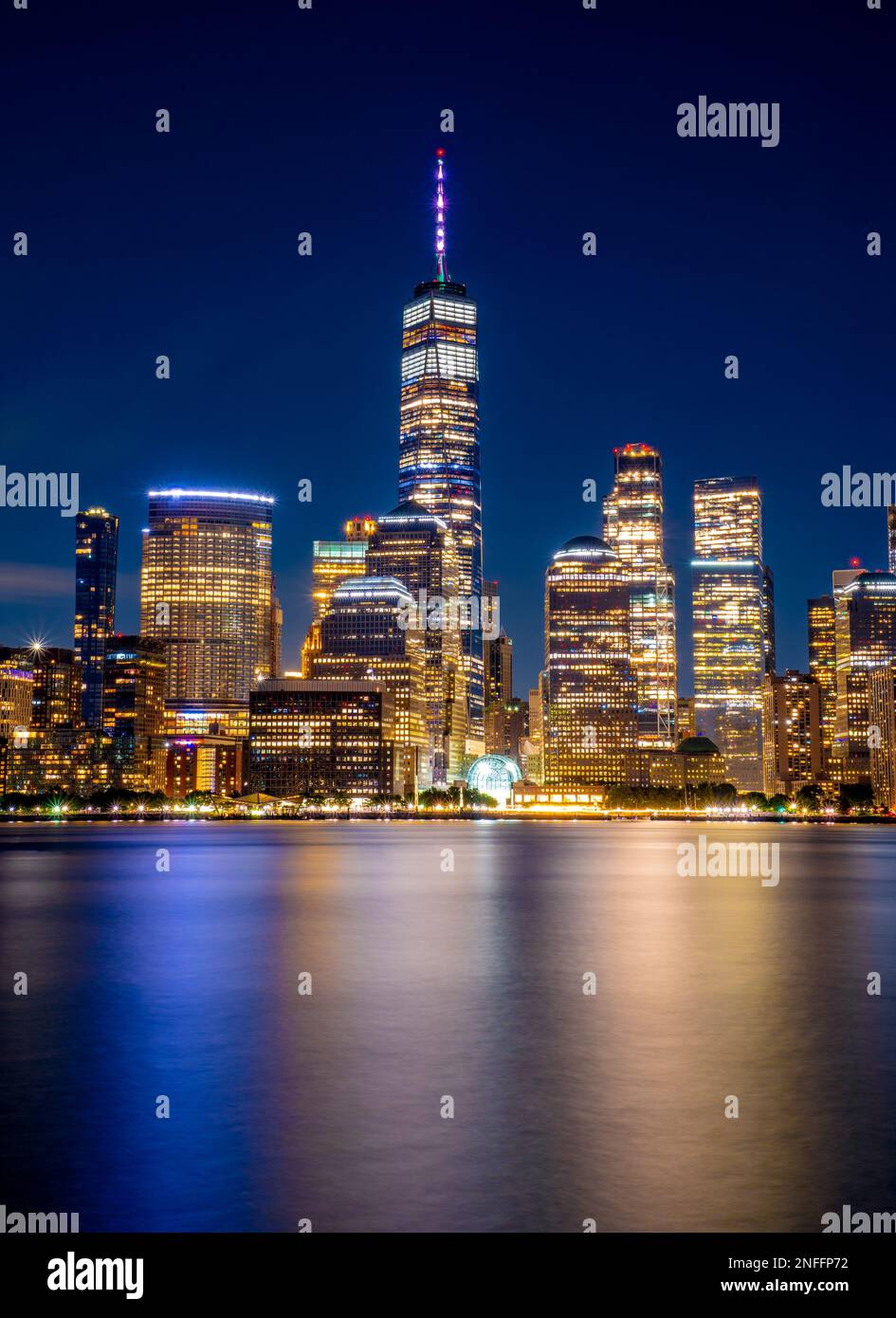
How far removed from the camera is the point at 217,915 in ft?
224

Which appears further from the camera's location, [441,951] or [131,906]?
[131,906]

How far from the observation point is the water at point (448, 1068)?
66.4ft

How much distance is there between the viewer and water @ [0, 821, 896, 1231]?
2025 cm

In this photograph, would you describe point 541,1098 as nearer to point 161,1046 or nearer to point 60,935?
point 161,1046

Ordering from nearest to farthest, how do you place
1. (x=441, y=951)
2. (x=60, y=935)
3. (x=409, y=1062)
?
(x=409, y=1062) → (x=441, y=951) → (x=60, y=935)

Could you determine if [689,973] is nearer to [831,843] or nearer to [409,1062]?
[409,1062]

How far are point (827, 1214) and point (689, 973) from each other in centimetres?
2655

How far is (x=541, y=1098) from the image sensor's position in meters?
27.0

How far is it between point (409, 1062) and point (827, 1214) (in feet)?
43.1

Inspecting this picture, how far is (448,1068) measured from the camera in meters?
30.0
